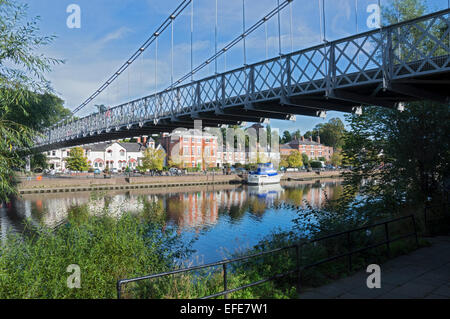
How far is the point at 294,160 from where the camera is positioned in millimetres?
102500

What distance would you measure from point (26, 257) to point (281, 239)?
692cm

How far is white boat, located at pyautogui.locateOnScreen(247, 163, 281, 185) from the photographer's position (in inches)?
2712

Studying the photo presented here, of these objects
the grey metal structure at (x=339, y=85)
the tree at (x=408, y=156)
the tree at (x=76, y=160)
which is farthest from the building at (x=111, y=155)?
the tree at (x=408, y=156)

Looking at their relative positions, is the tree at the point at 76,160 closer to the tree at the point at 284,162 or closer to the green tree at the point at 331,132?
the tree at the point at 284,162

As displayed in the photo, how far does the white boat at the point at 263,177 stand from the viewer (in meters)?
68.9

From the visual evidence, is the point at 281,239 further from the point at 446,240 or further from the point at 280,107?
the point at 280,107

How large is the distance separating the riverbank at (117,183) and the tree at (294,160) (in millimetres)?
32736

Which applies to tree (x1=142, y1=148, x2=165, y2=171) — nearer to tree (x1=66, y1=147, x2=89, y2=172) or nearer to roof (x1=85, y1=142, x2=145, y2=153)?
tree (x1=66, y1=147, x2=89, y2=172)

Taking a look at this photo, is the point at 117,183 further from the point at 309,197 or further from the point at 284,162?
the point at 284,162

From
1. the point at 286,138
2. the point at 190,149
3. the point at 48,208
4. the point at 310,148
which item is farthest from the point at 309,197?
the point at 286,138

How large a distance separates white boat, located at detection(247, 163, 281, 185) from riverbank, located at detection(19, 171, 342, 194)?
3.14 metres
